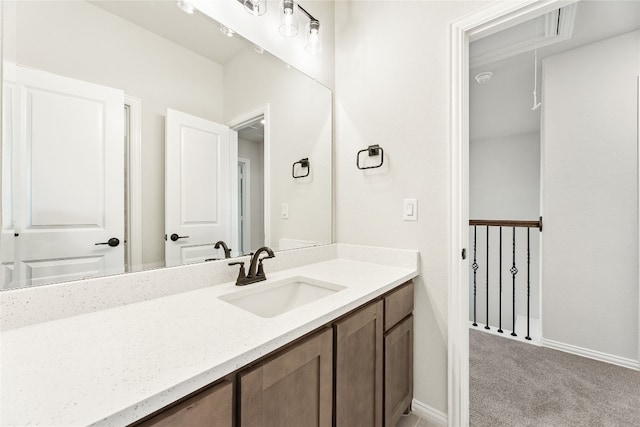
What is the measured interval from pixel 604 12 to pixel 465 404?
8.59 feet

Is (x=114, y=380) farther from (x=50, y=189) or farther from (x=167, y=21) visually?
(x=167, y=21)

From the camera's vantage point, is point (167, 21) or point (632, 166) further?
point (632, 166)

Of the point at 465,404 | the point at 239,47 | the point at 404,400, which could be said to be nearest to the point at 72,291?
the point at 239,47

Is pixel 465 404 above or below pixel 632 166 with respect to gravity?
below

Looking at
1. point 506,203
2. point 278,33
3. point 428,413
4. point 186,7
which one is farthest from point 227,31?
point 506,203

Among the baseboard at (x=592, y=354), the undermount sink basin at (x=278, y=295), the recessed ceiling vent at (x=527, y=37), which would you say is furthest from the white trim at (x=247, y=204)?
the baseboard at (x=592, y=354)

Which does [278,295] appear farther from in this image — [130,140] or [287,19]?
[287,19]

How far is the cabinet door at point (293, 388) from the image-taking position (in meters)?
0.64

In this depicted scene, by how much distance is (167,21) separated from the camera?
104cm

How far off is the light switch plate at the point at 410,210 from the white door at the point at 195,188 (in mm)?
933

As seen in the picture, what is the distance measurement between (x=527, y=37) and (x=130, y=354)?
2.96 meters

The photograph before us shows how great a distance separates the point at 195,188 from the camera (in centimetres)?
114

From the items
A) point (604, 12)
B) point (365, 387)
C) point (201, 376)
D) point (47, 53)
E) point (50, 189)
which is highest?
point (604, 12)

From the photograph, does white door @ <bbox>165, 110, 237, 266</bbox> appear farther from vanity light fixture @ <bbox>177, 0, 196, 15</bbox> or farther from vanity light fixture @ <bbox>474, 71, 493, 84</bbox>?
vanity light fixture @ <bbox>474, 71, 493, 84</bbox>
